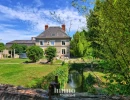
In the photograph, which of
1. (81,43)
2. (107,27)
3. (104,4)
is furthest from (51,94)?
(81,43)

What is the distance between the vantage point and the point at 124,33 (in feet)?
12.7

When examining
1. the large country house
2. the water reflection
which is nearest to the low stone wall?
the water reflection

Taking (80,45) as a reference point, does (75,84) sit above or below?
below

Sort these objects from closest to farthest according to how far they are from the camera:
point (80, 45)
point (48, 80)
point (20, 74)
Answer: point (48, 80)
point (20, 74)
point (80, 45)

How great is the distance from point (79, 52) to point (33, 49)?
13.3 metres

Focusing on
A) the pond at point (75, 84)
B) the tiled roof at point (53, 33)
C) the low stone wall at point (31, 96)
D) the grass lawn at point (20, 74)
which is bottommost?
the pond at point (75, 84)

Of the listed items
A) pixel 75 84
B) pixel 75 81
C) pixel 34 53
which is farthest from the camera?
pixel 34 53

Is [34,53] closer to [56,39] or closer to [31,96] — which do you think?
[56,39]

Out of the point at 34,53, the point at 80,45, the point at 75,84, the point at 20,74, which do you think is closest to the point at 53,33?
the point at 80,45

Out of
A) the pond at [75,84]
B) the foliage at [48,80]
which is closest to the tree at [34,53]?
the pond at [75,84]

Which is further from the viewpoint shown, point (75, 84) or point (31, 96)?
point (75, 84)

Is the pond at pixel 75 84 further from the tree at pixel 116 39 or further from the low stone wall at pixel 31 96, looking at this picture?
the low stone wall at pixel 31 96

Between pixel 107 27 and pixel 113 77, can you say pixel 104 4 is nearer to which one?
pixel 107 27

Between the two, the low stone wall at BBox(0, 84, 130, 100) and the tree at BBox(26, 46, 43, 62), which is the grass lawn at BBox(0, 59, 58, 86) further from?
the low stone wall at BBox(0, 84, 130, 100)
